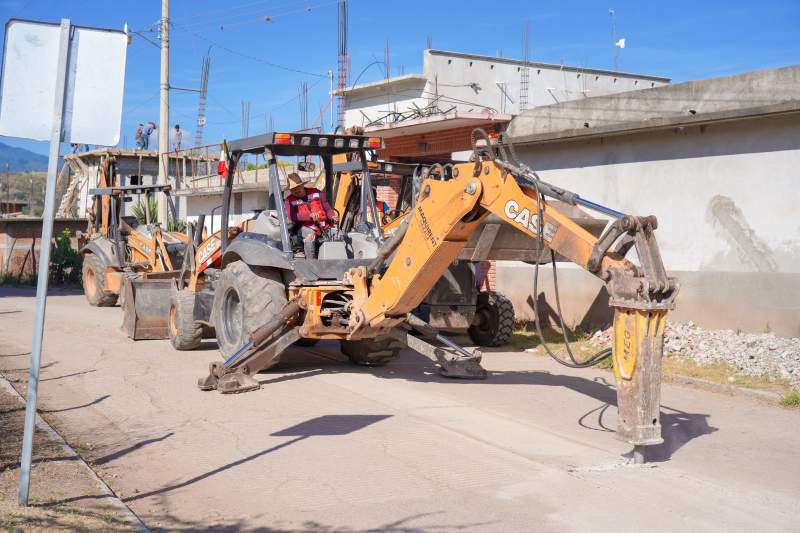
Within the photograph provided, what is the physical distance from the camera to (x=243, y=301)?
10500 mm

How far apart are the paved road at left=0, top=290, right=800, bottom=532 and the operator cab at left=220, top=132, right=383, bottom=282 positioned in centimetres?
143

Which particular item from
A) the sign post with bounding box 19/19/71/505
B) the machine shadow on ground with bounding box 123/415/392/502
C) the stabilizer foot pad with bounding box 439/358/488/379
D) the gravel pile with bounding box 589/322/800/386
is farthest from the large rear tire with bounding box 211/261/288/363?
the gravel pile with bounding box 589/322/800/386

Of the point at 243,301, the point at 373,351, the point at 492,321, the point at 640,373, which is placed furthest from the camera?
the point at 492,321

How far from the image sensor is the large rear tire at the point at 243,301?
10.3 meters

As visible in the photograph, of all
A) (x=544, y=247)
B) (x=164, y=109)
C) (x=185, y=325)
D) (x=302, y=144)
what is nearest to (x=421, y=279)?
(x=544, y=247)

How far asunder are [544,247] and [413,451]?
92.2 inches

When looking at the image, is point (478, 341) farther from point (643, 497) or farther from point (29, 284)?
point (29, 284)

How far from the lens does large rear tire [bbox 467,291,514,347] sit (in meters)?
13.9

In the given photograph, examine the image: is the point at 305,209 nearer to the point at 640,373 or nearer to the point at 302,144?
the point at 302,144

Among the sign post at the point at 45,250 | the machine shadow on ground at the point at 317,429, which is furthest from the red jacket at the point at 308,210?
the sign post at the point at 45,250

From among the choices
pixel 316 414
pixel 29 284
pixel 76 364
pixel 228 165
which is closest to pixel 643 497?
pixel 316 414

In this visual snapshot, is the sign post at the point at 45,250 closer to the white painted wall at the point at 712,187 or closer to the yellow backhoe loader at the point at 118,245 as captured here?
the white painted wall at the point at 712,187

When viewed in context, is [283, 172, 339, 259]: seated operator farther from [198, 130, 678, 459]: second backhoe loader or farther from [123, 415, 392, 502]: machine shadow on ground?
[123, 415, 392, 502]: machine shadow on ground

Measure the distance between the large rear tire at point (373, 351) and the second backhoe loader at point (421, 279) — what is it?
0.07ft
